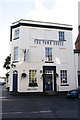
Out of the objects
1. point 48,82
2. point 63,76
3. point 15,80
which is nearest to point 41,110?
point 15,80

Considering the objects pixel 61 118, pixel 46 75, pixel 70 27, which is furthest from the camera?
pixel 70 27

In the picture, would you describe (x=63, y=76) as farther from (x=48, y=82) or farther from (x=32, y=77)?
(x=32, y=77)

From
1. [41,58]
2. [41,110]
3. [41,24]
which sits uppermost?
[41,24]

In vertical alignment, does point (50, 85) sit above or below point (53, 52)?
below

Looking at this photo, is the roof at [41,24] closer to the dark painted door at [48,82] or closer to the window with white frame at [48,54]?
the window with white frame at [48,54]

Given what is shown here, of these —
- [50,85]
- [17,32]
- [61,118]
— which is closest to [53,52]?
[50,85]

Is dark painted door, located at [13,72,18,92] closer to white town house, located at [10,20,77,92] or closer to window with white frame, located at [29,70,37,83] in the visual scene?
white town house, located at [10,20,77,92]

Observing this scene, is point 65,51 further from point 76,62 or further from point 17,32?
point 17,32

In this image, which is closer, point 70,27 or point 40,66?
point 40,66

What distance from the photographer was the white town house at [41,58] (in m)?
17.5

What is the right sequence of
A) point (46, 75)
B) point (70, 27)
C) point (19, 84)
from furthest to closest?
point (70, 27) → point (46, 75) → point (19, 84)

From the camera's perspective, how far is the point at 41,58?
18.1 metres

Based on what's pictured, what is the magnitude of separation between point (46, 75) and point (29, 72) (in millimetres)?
2529

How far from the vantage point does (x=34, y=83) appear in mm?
17406
